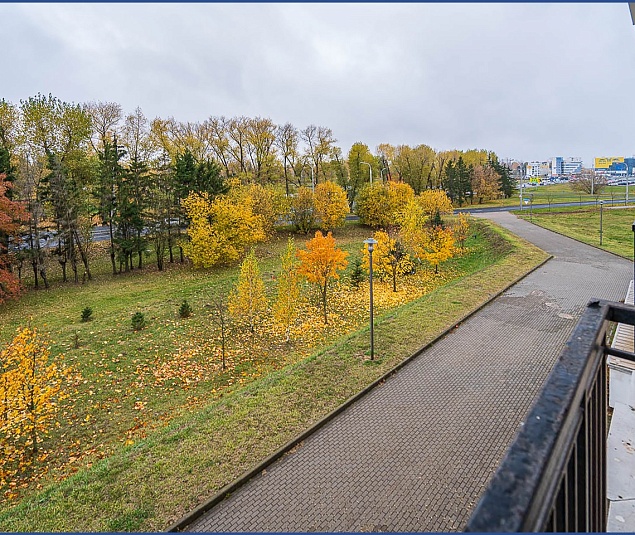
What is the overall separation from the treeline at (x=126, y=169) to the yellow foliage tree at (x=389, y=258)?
37.2 feet

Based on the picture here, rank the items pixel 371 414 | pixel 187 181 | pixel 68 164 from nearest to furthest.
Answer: pixel 371 414, pixel 187 181, pixel 68 164

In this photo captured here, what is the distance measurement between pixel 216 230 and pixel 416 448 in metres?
19.0

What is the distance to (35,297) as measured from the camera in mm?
19172

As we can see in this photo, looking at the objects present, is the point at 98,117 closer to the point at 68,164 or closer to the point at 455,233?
the point at 68,164

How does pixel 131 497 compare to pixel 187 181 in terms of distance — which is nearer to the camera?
pixel 131 497

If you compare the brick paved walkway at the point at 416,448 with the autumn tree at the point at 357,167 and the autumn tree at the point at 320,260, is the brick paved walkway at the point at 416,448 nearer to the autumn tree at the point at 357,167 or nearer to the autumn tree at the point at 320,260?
the autumn tree at the point at 320,260

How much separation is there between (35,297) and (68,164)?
11295 millimetres

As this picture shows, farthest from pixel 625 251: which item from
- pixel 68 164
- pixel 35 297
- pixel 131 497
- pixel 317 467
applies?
pixel 68 164

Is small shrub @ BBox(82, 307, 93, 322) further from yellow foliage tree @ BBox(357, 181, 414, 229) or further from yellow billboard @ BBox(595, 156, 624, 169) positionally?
yellow billboard @ BBox(595, 156, 624, 169)

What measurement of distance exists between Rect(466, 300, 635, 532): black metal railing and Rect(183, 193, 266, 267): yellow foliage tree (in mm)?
21523

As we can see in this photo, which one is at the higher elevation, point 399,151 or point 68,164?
point 399,151

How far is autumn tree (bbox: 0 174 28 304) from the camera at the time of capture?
16.9m

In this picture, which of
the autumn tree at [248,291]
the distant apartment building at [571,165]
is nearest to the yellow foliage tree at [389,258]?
the autumn tree at [248,291]

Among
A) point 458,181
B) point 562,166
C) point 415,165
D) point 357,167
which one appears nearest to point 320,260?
point 357,167
